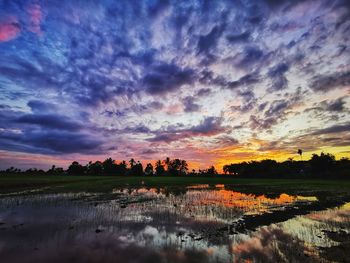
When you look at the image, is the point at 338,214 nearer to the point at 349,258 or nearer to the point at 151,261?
the point at 349,258

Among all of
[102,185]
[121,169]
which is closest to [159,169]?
[121,169]

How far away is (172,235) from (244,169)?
153m

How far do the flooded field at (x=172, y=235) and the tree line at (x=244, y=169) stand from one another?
10237 cm

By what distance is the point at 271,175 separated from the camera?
13225 cm

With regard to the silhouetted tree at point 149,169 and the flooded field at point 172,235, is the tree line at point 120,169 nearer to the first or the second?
the silhouetted tree at point 149,169

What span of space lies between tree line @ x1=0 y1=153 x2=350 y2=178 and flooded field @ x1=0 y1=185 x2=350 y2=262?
102374 mm

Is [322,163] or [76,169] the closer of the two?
[322,163]

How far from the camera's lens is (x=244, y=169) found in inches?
6329

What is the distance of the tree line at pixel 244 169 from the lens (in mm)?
130000

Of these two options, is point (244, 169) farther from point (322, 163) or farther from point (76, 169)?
point (76, 169)

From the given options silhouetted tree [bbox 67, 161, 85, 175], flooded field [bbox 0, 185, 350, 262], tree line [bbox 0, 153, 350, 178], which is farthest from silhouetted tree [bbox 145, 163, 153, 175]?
flooded field [bbox 0, 185, 350, 262]

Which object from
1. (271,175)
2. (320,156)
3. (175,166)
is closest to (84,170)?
(175,166)

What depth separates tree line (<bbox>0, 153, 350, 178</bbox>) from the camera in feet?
427

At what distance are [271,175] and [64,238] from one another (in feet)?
434
